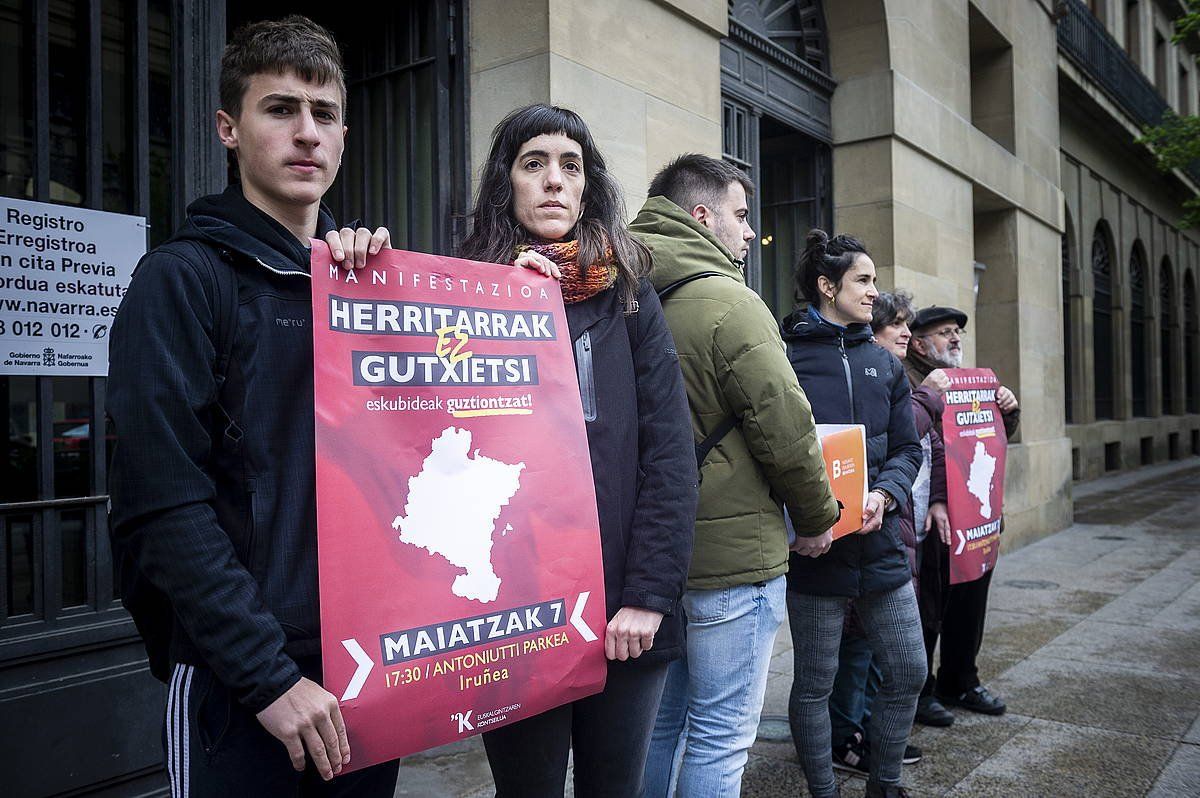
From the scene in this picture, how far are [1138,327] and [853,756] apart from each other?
2112cm

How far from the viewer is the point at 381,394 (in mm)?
1659

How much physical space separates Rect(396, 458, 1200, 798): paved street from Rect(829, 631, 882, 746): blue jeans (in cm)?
24

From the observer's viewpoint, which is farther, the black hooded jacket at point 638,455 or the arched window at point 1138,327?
the arched window at point 1138,327

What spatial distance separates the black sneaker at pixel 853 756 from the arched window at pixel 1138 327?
20.3m

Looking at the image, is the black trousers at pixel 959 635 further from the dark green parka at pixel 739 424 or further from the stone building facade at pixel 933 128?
the stone building facade at pixel 933 128

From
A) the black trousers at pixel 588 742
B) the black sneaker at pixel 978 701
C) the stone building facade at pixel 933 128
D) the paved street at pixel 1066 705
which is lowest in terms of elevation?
the paved street at pixel 1066 705

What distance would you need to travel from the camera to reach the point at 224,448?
61.2 inches

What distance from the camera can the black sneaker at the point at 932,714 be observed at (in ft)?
14.3

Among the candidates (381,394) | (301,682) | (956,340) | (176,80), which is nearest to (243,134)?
(381,394)

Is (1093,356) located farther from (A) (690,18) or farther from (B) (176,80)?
(B) (176,80)

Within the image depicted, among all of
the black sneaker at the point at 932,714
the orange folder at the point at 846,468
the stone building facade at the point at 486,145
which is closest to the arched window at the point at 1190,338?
the stone building facade at the point at 486,145

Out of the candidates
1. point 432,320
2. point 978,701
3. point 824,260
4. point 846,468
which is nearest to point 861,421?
point 846,468

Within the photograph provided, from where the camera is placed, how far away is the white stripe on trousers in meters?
1.55

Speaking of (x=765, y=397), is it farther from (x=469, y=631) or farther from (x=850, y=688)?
(x=850, y=688)
